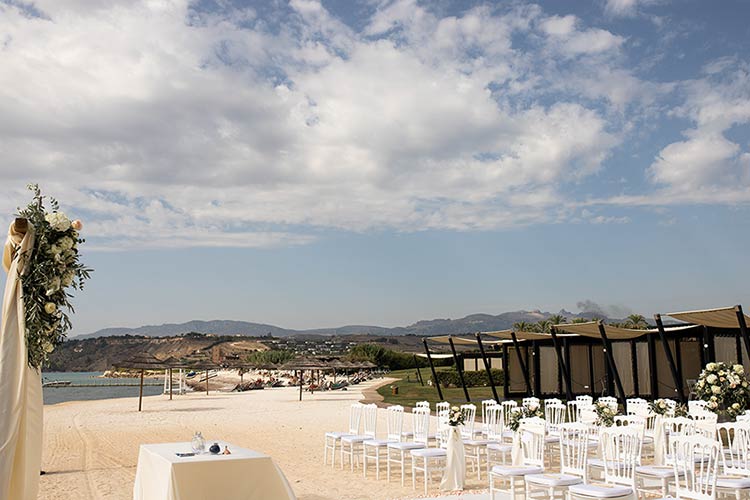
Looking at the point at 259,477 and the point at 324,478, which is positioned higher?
the point at 259,477

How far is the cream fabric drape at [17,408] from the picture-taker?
13.3ft

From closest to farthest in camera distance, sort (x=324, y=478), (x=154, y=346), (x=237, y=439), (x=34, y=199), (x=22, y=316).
→ (x=22, y=316)
(x=34, y=199)
(x=324, y=478)
(x=237, y=439)
(x=154, y=346)

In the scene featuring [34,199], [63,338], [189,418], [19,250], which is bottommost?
[189,418]

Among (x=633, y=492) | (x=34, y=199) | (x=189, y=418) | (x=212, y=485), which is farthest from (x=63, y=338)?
(x=189, y=418)

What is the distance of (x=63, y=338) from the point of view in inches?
180

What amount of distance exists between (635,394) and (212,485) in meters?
18.3

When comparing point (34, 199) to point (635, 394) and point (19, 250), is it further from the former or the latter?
point (635, 394)

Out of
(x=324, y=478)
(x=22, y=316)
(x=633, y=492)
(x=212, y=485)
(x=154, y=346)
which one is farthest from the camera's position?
(x=154, y=346)

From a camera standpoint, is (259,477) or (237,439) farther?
(237,439)

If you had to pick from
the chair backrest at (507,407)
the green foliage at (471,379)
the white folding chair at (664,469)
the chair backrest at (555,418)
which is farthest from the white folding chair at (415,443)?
the green foliage at (471,379)

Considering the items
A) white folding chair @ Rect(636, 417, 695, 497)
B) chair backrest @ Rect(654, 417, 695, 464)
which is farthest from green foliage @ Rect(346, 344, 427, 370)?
white folding chair @ Rect(636, 417, 695, 497)

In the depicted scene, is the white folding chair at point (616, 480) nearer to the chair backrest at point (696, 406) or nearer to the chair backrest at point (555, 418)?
the chair backrest at point (696, 406)

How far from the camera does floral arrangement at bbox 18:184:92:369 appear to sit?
4.34 m

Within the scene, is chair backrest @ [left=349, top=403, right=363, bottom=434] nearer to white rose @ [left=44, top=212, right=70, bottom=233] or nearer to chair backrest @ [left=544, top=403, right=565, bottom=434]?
chair backrest @ [left=544, top=403, right=565, bottom=434]
